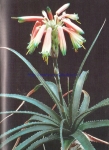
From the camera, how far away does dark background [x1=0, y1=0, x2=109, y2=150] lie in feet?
3.08

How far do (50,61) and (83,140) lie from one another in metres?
0.31

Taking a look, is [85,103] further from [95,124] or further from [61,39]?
[61,39]

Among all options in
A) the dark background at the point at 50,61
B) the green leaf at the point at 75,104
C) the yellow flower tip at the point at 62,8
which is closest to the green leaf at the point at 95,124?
the green leaf at the point at 75,104

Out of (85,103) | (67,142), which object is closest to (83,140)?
(67,142)

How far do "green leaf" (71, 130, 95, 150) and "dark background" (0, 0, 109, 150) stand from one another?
20 centimetres

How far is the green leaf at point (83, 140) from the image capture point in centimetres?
68

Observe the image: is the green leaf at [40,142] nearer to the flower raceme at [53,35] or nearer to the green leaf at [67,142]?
the green leaf at [67,142]

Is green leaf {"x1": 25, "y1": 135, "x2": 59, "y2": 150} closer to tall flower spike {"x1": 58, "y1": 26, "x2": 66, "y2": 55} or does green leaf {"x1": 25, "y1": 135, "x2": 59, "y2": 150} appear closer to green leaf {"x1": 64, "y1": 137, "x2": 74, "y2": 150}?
green leaf {"x1": 64, "y1": 137, "x2": 74, "y2": 150}

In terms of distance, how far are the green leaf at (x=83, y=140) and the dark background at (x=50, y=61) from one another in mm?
204

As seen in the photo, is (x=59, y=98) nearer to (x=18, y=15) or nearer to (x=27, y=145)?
(x=27, y=145)

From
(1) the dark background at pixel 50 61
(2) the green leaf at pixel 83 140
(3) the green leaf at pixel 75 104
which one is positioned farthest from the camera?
(1) the dark background at pixel 50 61

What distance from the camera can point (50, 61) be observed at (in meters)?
0.93

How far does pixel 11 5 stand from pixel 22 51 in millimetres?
155

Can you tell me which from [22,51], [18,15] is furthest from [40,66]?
[18,15]
